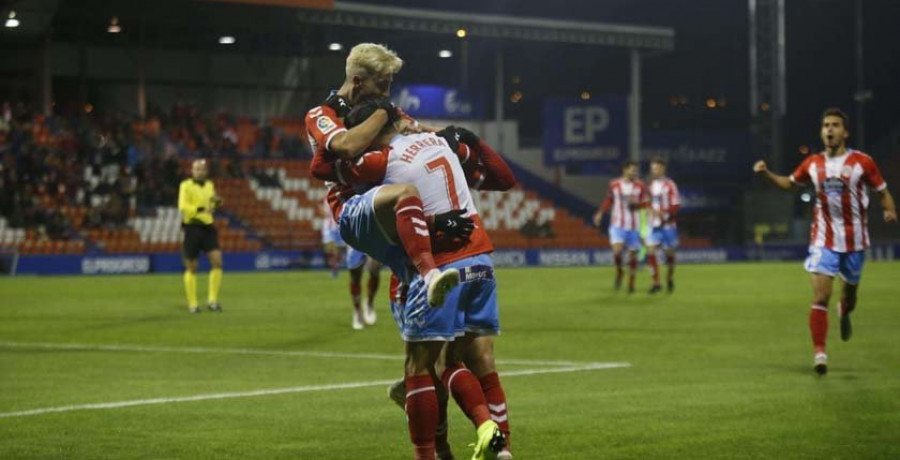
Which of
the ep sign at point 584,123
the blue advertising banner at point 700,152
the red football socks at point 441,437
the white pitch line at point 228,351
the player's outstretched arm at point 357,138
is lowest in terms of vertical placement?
the white pitch line at point 228,351

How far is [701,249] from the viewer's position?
175ft

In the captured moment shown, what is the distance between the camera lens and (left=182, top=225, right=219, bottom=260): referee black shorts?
23.6 m

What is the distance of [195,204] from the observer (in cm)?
2355

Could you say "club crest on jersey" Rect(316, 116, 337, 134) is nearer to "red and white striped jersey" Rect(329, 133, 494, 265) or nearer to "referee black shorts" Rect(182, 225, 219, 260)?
"red and white striped jersey" Rect(329, 133, 494, 265)

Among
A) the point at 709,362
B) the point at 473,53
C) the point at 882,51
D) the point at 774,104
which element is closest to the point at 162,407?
the point at 709,362

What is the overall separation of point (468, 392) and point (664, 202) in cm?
2236

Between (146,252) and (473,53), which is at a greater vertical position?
(473,53)

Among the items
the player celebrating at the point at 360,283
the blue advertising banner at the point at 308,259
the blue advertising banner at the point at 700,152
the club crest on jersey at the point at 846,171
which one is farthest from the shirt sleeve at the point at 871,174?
the blue advertising banner at the point at 700,152

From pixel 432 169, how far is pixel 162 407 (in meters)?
4.35

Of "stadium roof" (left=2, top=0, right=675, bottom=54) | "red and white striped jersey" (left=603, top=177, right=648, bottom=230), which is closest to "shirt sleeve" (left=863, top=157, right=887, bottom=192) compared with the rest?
"red and white striped jersey" (left=603, top=177, right=648, bottom=230)

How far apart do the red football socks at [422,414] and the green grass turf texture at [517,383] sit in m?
1.23

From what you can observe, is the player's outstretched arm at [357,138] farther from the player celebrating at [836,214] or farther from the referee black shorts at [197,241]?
the referee black shorts at [197,241]

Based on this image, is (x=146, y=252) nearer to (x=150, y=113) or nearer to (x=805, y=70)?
(x=150, y=113)

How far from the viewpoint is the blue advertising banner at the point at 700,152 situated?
59844 millimetres
